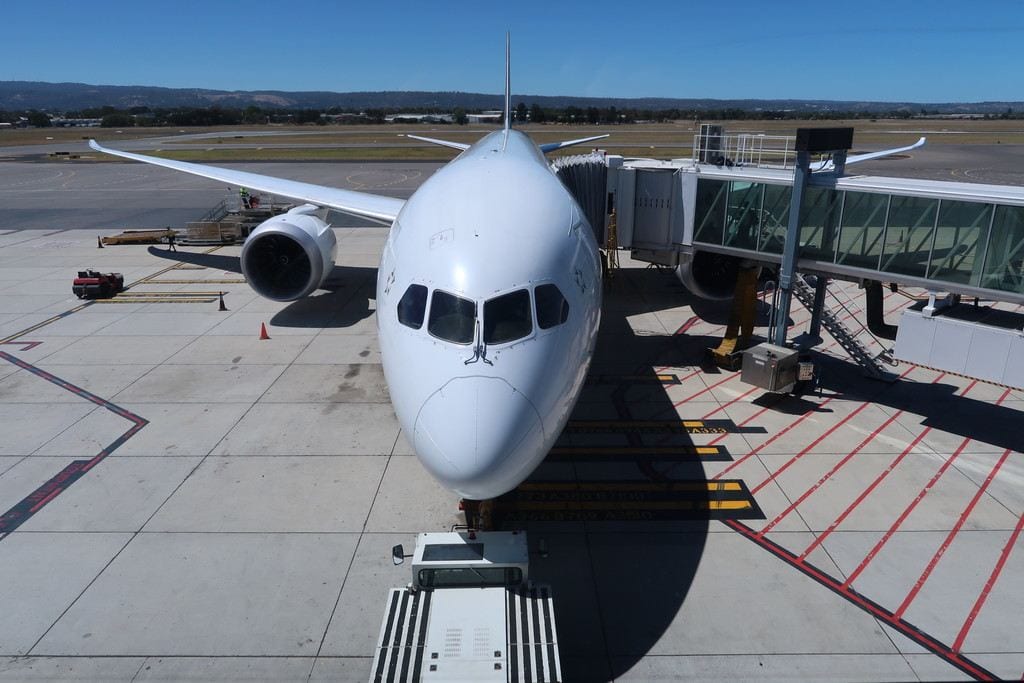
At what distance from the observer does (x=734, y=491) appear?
37.8 feet

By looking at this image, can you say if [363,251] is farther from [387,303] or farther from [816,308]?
[387,303]

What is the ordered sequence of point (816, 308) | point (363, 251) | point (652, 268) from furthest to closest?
1. point (363, 251)
2. point (652, 268)
3. point (816, 308)

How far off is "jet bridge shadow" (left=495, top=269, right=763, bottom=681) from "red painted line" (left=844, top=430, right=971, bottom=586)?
1.61m

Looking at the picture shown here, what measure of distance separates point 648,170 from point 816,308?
17.3 ft

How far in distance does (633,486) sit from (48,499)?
9661 millimetres

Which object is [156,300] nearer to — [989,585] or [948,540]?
[948,540]

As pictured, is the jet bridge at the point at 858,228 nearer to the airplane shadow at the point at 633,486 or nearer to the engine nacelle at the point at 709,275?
the engine nacelle at the point at 709,275

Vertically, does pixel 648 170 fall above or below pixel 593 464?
above

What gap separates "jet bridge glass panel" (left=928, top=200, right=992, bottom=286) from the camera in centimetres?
1215

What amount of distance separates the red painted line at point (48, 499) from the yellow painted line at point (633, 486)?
7710 millimetres

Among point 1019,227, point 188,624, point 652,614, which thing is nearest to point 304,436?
point 188,624

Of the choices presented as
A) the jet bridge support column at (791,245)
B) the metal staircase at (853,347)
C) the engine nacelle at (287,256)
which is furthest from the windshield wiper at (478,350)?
the engine nacelle at (287,256)

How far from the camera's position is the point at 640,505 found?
11117mm

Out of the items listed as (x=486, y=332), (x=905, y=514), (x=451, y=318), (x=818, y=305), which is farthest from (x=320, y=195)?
(x=905, y=514)
